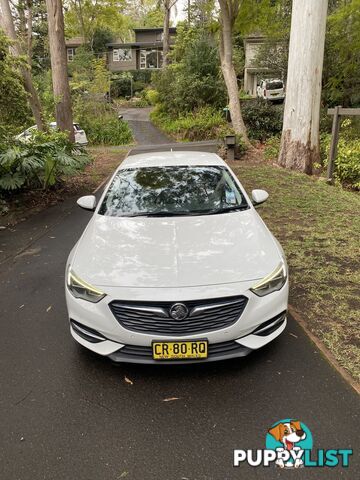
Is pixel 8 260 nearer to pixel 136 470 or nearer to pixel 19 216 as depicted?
pixel 19 216

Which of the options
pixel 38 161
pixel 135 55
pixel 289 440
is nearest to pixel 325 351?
pixel 289 440

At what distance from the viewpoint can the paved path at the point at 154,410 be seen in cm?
232

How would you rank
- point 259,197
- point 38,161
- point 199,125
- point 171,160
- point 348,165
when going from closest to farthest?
point 259,197 → point 171,160 → point 38,161 → point 348,165 → point 199,125

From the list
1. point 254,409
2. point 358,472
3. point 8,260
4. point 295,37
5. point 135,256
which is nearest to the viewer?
point 358,472

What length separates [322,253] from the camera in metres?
5.13

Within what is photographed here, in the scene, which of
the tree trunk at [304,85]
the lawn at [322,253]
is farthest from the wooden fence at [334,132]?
the tree trunk at [304,85]

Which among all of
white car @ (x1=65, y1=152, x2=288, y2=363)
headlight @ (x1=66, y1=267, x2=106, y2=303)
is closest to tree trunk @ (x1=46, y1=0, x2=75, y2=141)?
white car @ (x1=65, y1=152, x2=288, y2=363)

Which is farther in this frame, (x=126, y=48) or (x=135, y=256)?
(x=126, y=48)

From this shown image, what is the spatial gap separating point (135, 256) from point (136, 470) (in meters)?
1.48

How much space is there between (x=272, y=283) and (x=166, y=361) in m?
0.95

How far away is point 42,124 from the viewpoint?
483 inches

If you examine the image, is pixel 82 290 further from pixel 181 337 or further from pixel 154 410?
pixel 154 410

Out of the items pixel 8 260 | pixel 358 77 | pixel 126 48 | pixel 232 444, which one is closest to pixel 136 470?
pixel 232 444

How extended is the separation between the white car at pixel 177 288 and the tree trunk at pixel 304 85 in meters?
7.63
